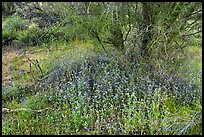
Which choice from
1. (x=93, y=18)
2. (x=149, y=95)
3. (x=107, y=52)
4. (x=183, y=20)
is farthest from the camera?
(x=107, y=52)

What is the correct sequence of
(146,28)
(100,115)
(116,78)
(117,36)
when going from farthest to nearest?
(117,36) → (146,28) → (116,78) → (100,115)

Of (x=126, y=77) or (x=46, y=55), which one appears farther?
(x=46, y=55)

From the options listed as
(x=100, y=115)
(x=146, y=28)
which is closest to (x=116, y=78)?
(x=100, y=115)

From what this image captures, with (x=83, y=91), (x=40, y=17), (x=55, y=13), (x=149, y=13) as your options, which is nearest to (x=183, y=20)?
(x=149, y=13)

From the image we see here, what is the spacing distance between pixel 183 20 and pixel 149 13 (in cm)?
49

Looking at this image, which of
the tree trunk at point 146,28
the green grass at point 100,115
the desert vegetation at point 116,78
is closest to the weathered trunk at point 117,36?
the desert vegetation at point 116,78

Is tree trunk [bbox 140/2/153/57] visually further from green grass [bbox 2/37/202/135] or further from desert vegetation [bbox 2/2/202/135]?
green grass [bbox 2/37/202/135]

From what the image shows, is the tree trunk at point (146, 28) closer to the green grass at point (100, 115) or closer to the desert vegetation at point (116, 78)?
the desert vegetation at point (116, 78)

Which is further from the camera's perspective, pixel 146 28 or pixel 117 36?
pixel 117 36

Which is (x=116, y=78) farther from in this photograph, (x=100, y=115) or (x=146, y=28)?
(x=146, y=28)

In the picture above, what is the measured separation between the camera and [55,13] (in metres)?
5.13

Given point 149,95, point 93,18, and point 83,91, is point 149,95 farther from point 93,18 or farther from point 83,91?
point 93,18

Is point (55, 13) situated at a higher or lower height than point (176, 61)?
higher

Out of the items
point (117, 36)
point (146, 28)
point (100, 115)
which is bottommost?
point (100, 115)
